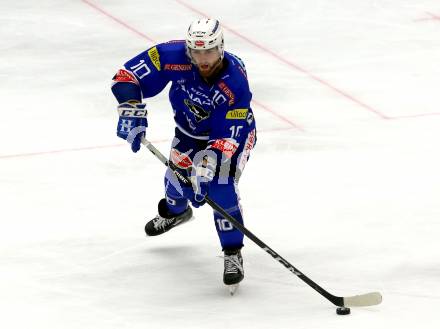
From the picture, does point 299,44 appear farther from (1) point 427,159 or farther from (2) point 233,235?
(2) point 233,235

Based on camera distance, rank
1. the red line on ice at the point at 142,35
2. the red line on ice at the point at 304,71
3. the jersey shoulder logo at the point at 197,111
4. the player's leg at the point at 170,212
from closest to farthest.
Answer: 1. the jersey shoulder logo at the point at 197,111
2. the player's leg at the point at 170,212
3. the red line on ice at the point at 142,35
4. the red line on ice at the point at 304,71

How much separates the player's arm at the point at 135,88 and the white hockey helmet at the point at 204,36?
39cm

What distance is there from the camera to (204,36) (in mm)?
6711

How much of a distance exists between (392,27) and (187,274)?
570cm

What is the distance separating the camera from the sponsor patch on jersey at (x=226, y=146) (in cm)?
679

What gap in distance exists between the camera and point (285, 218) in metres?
8.12

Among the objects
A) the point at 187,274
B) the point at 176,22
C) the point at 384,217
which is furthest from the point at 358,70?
the point at 187,274

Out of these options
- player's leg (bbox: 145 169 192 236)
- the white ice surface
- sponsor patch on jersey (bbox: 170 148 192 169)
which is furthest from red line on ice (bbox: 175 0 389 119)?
sponsor patch on jersey (bbox: 170 148 192 169)

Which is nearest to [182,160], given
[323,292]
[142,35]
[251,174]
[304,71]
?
[323,292]

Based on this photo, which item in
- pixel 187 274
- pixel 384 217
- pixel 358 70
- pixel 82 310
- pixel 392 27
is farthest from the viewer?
pixel 392 27

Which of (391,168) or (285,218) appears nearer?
(285,218)

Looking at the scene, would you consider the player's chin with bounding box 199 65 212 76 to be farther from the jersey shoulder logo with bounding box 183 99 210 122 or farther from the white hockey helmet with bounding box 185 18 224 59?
the jersey shoulder logo with bounding box 183 99 210 122

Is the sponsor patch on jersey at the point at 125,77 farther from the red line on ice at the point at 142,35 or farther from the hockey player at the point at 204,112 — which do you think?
the red line on ice at the point at 142,35

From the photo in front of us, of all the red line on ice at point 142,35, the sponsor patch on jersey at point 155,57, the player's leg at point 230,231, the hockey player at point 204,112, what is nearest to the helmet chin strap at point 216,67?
the hockey player at point 204,112
